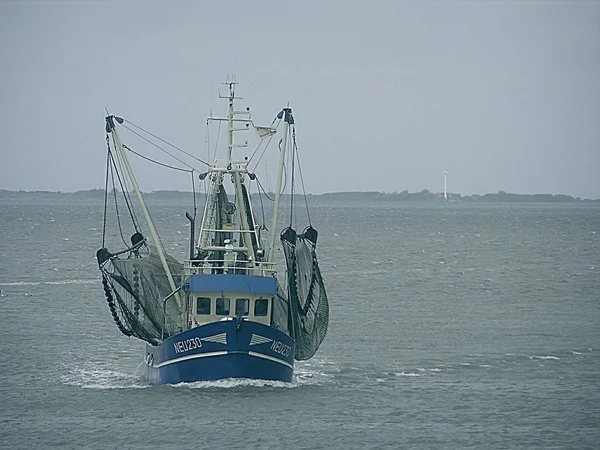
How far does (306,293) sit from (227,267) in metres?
4.54

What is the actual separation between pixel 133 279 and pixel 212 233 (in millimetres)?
3827

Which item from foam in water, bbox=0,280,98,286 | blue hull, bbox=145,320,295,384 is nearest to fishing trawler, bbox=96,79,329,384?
blue hull, bbox=145,320,295,384

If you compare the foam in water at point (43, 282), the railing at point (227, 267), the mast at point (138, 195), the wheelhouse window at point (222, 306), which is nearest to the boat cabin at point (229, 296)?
the wheelhouse window at point (222, 306)

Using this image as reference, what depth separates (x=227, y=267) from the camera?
157 feet

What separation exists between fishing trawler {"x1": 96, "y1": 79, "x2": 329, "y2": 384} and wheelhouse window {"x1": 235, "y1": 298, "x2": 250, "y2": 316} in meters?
0.04

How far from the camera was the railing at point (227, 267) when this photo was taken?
157 feet

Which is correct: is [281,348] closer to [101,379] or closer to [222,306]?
[222,306]

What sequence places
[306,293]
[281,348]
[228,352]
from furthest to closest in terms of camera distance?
[306,293], [281,348], [228,352]

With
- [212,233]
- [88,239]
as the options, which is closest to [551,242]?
[88,239]

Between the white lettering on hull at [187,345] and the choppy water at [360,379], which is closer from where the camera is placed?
the choppy water at [360,379]

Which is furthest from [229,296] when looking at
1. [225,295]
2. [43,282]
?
[43,282]

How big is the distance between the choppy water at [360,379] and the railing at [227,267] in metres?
4.37

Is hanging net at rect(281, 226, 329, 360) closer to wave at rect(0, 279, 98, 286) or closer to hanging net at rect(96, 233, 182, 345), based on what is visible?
hanging net at rect(96, 233, 182, 345)

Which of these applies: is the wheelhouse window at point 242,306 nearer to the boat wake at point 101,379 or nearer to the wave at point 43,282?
the boat wake at point 101,379
